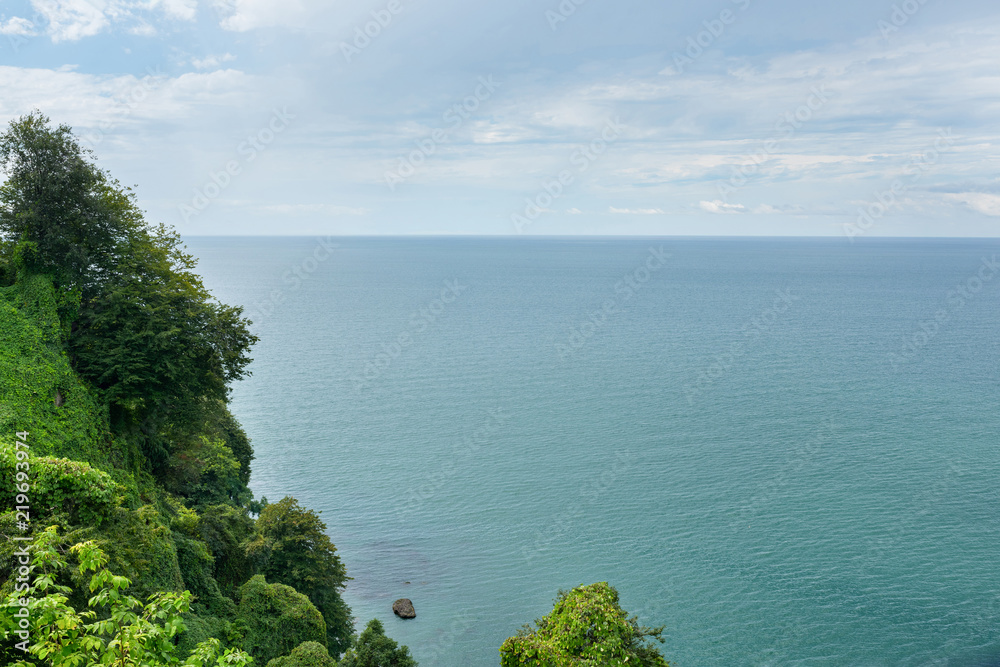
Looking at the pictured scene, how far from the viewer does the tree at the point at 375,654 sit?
31.3m

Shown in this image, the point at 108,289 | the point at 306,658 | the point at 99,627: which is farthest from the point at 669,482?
the point at 99,627

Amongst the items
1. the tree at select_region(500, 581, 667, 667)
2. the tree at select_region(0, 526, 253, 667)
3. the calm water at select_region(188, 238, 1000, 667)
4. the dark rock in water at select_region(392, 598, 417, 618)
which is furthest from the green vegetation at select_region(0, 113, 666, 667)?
the calm water at select_region(188, 238, 1000, 667)

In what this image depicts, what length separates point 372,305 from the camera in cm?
17700

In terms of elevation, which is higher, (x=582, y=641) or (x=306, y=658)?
(x=582, y=641)

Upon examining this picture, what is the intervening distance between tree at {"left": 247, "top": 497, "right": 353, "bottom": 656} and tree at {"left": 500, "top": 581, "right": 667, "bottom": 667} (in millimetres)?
19994

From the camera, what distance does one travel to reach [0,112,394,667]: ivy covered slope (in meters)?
26.6

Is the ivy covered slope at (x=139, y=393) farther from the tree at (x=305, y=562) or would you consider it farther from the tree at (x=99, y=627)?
the tree at (x=99, y=627)

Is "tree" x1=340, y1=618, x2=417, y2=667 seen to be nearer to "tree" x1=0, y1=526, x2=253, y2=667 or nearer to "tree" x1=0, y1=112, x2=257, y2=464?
"tree" x1=0, y1=112, x2=257, y2=464

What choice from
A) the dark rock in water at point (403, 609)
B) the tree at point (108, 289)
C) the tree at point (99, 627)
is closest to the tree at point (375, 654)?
the dark rock in water at point (403, 609)

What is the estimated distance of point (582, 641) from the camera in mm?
21062

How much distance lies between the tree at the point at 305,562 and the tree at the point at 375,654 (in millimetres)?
5851

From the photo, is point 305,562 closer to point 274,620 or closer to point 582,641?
point 274,620

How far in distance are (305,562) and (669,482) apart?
1453 inches

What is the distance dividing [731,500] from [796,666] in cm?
2094
